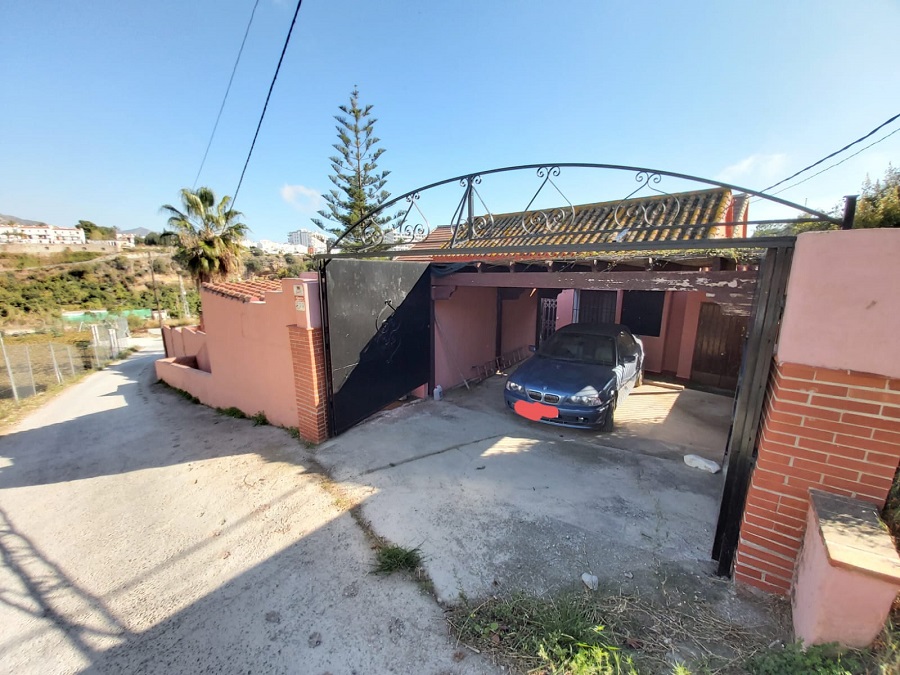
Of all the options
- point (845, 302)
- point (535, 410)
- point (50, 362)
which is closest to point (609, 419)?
point (535, 410)

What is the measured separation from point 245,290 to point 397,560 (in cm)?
556

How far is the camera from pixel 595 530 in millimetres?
2859

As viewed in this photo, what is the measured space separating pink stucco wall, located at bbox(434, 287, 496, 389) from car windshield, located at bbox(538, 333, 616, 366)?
1.83m

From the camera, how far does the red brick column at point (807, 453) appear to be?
1.75 m

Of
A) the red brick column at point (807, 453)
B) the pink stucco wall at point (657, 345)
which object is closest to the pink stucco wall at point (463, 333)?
the pink stucco wall at point (657, 345)

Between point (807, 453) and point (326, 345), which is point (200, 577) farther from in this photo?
point (807, 453)

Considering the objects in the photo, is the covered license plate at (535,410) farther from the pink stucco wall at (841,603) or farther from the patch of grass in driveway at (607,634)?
the pink stucco wall at (841,603)

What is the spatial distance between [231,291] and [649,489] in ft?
22.8

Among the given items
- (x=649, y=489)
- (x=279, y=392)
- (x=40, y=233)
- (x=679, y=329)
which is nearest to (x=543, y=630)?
(x=649, y=489)

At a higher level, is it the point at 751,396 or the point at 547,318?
the point at 751,396

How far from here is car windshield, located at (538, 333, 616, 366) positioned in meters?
5.43

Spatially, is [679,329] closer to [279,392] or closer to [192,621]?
[279,392]

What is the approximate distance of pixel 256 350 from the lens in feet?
17.4

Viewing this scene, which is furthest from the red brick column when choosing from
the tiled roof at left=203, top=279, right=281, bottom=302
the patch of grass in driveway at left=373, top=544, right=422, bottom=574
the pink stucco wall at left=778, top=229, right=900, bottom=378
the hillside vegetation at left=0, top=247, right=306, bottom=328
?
the hillside vegetation at left=0, top=247, right=306, bottom=328
